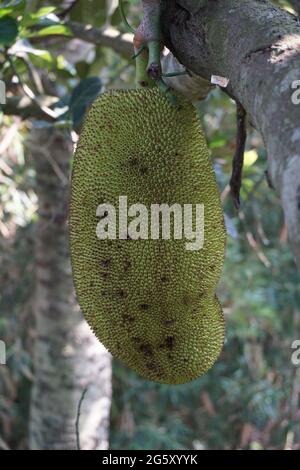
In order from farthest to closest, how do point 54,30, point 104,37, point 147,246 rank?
point 104,37 → point 54,30 → point 147,246

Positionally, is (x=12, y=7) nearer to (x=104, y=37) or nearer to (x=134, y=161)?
(x=104, y=37)

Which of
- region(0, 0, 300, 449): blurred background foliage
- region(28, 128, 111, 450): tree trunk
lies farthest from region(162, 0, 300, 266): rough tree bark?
region(0, 0, 300, 449): blurred background foliage

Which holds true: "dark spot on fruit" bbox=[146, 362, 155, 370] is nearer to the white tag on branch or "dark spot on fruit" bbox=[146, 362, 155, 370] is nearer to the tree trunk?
the white tag on branch

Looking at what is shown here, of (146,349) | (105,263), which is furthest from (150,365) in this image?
(105,263)

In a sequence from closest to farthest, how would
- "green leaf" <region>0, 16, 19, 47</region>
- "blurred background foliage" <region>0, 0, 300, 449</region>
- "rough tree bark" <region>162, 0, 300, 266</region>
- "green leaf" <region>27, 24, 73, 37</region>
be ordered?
"rough tree bark" <region>162, 0, 300, 266</region>
"green leaf" <region>0, 16, 19, 47</region>
"green leaf" <region>27, 24, 73, 37</region>
"blurred background foliage" <region>0, 0, 300, 449</region>

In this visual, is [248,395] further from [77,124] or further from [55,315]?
[77,124]

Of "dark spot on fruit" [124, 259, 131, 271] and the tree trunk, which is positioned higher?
"dark spot on fruit" [124, 259, 131, 271]
